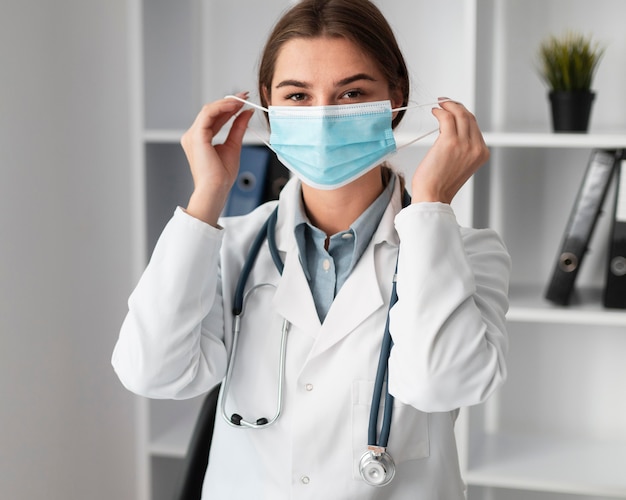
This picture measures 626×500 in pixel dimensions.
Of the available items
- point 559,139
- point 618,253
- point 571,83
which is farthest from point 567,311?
point 571,83

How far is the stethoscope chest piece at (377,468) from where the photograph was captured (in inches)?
49.0

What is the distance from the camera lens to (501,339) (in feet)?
4.17

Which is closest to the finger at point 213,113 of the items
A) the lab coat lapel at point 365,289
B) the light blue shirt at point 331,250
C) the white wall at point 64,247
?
the light blue shirt at point 331,250

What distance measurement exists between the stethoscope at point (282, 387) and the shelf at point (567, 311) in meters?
0.76

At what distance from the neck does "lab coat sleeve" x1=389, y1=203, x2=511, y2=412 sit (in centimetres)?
17

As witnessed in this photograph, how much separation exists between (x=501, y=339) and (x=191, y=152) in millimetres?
609

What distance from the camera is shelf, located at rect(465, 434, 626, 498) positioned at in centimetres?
210

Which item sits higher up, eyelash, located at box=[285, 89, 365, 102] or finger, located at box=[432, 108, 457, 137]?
eyelash, located at box=[285, 89, 365, 102]

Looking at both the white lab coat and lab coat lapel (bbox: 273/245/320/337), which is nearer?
the white lab coat

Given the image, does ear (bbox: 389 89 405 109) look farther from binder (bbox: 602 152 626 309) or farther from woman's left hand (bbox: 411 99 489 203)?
binder (bbox: 602 152 626 309)

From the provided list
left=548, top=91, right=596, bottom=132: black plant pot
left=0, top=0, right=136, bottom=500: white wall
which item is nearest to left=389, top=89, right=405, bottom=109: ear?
left=548, top=91, right=596, bottom=132: black plant pot

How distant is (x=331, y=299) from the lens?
139 cm

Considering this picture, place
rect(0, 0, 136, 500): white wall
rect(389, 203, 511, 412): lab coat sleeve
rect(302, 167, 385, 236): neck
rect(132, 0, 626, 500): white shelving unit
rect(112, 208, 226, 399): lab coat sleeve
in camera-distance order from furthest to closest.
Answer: rect(132, 0, 626, 500): white shelving unit, rect(0, 0, 136, 500): white wall, rect(302, 167, 385, 236): neck, rect(112, 208, 226, 399): lab coat sleeve, rect(389, 203, 511, 412): lab coat sleeve

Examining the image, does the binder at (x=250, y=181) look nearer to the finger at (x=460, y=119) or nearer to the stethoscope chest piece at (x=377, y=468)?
the finger at (x=460, y=119)
